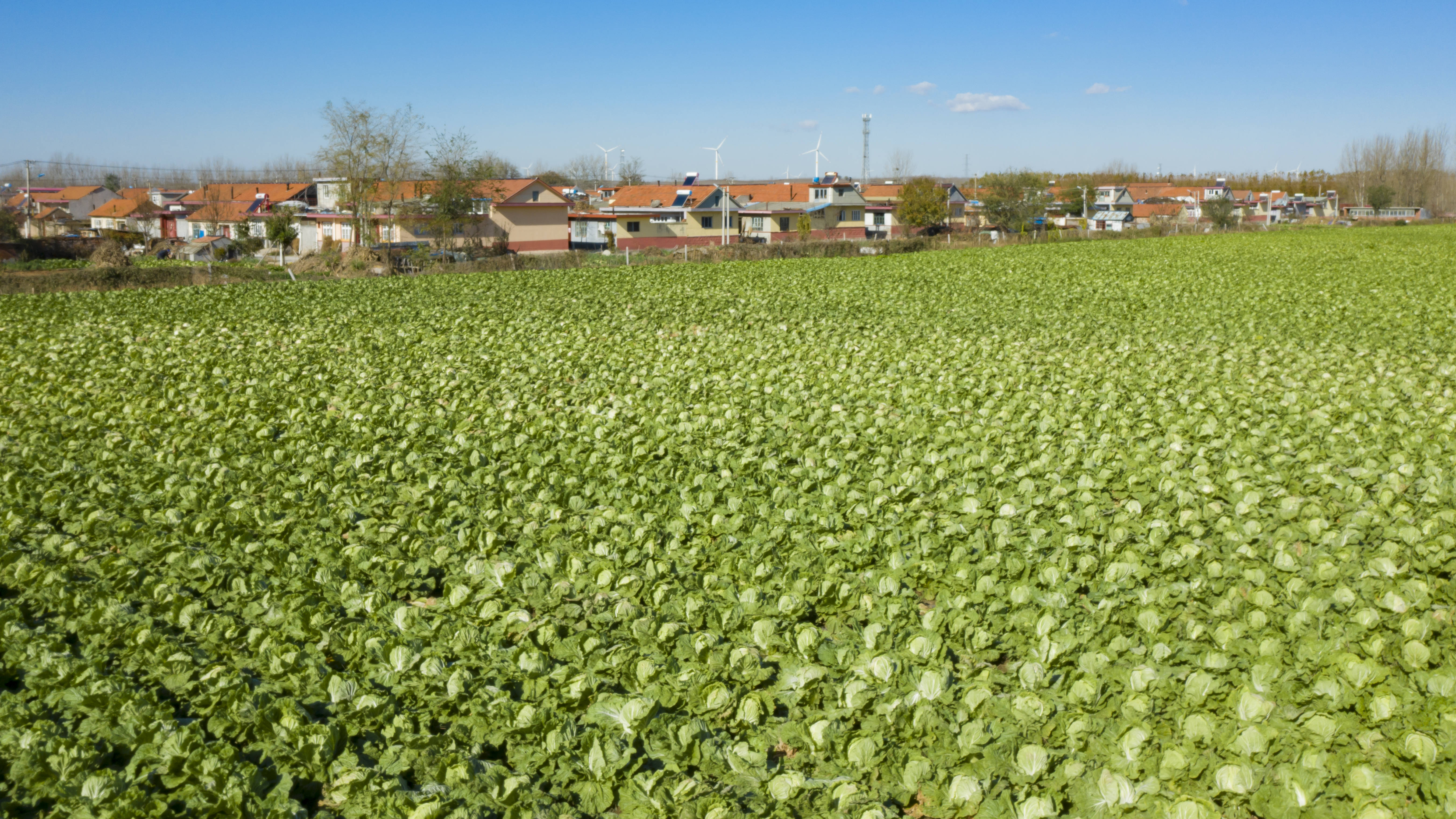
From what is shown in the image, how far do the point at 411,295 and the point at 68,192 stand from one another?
3625 inches

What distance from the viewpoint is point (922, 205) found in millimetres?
79250

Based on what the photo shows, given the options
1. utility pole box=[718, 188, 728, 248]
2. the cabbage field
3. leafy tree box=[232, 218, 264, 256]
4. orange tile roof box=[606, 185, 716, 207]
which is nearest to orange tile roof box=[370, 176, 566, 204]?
leafy tree box=[232, 218, 264, 256]

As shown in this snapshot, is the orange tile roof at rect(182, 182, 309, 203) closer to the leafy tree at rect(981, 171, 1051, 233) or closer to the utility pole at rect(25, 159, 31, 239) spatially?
the utility pole at rect(25, 159, 31, 239)

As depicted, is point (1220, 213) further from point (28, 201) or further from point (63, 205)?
point (63, 205)

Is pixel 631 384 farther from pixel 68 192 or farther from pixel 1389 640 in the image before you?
pixel 68 192

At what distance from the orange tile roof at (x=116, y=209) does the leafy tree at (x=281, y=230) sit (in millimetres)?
31589

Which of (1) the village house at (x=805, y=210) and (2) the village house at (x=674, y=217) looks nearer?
(2) the village house at (x=674, y=217)

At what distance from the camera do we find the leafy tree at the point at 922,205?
260ft

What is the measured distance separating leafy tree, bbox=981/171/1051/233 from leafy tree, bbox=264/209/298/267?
191ft

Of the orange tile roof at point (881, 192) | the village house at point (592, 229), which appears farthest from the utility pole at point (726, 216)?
the orange tile roof at point (881, 192)

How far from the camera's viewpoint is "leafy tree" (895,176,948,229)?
79.3m

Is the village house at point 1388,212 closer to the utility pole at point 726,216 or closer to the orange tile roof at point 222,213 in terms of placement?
the utility pole at point 726,216

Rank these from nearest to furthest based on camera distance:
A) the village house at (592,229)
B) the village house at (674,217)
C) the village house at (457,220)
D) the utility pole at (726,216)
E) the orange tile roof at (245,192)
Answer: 1. the village house at (457,220)
2. the utility pole at (726,216)
3. the village house at (592,229)
4. the village house at (674,217)
5. the orange tile roof at (245,192)

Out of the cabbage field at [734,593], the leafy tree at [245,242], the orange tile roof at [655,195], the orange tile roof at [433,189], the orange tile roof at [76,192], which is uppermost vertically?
the orange tile roof at [76,192]
